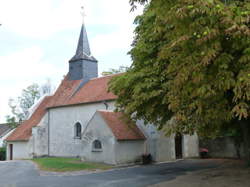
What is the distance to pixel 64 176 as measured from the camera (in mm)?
16062

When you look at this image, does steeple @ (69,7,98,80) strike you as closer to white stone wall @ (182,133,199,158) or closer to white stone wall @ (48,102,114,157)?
white stone wall @ (48,102,114,157)

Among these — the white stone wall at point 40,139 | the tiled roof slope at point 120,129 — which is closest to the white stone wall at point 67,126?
the white stone wall at point 40,139

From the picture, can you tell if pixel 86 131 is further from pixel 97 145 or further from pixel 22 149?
pixel 22 149

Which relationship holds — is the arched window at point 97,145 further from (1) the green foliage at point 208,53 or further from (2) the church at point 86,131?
(1) the green foliage at point 208,53

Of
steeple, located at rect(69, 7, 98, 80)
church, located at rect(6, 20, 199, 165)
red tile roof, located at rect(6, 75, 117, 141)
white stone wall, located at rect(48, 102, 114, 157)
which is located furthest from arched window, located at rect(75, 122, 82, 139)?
steeple, located at rect(69, 7, 98, 80)

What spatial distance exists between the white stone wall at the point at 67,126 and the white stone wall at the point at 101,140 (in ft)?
11.9

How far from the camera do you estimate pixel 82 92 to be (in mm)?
29312

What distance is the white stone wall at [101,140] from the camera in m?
20.9

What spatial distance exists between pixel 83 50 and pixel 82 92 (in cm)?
535

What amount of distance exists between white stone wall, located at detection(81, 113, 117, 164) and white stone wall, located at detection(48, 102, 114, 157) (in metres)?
3.62

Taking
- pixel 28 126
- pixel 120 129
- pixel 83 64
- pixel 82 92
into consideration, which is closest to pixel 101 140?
pixel 120 129

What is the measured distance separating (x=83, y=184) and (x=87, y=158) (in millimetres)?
9204

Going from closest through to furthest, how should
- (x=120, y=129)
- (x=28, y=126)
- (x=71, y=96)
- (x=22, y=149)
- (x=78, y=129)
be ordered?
(x=120, y=129) → (x=78, y=129) → (x=71, y=96) → (x=22, y=149) → (x=28, y=126)

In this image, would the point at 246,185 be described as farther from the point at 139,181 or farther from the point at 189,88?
the point at 189,88
